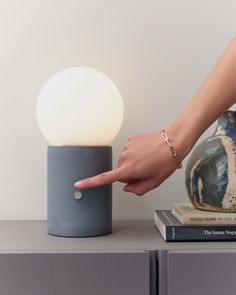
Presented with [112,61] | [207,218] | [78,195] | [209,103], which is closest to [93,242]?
[78,195]

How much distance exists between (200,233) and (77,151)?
25cm

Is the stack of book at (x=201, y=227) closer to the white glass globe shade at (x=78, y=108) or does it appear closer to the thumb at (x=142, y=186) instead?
the thumb at (x=142, y=186)

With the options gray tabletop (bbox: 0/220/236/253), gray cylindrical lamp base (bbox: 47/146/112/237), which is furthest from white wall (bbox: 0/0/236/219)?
gray cylindrical lamp base (bbox: 47/146/112/237)

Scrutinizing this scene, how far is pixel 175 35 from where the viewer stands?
3.73ft

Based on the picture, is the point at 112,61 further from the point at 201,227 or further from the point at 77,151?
the point at 201,227

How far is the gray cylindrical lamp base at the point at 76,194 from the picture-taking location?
2.86 feet

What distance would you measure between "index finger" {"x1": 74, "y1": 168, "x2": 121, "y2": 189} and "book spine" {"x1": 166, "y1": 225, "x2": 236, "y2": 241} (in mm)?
124

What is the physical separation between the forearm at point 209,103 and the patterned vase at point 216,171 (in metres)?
0.07

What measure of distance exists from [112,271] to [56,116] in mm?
298

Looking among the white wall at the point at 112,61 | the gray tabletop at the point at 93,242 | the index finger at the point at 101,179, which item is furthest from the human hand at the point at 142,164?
the white wall at the point at 112,61

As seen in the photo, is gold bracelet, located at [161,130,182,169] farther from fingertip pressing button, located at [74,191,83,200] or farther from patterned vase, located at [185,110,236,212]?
fingertip pressing button, located at [74,191,83,200]

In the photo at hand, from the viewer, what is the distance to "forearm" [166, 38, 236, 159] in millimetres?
817

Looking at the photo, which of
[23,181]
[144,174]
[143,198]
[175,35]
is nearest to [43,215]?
[23,181]

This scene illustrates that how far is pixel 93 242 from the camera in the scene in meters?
0.83
